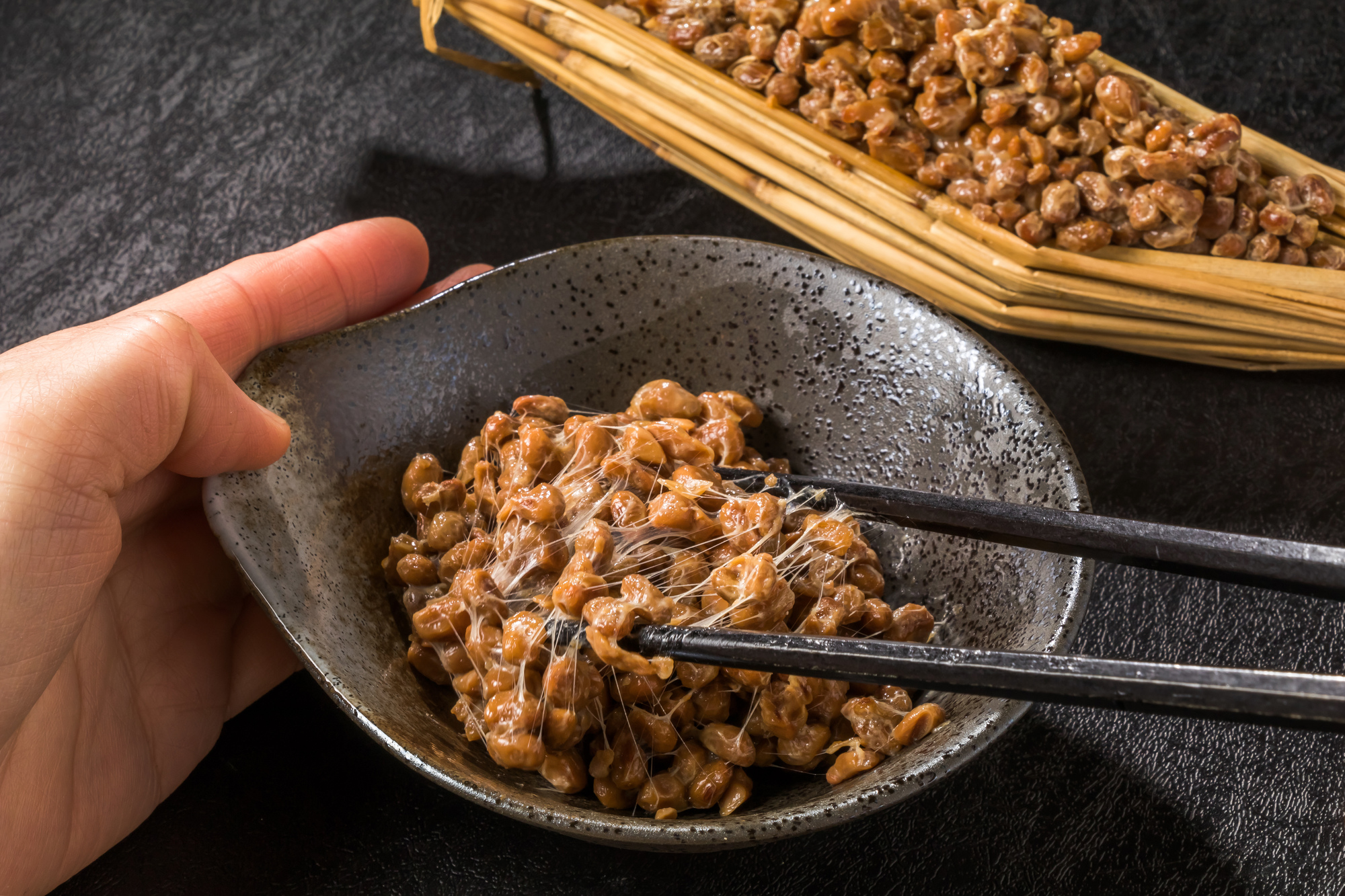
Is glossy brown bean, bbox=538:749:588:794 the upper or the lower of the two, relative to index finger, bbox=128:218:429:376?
lower

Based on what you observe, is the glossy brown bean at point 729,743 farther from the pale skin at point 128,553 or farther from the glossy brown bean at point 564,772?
the pale skin at point 128,553

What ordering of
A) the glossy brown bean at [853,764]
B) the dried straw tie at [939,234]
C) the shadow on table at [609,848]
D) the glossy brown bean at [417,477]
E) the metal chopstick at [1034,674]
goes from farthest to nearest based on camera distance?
1. the dried straw tie at [939,234]
2. the glossy brown bean at [417,477]
3. the shadow on table at [609,848]
4. the glossy brown bean at [853,764]
5. the metal chopstick at [1034,674]

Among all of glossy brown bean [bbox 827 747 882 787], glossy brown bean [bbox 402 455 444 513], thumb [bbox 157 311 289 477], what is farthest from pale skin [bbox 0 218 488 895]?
glossy brown bean [bbox 827 747 882 787]

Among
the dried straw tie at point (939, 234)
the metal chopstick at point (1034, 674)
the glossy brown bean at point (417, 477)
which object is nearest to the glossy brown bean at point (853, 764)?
the metal chopstick at point (1034, 674)

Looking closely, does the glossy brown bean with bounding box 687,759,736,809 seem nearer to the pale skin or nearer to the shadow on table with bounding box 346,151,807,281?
the pale skin

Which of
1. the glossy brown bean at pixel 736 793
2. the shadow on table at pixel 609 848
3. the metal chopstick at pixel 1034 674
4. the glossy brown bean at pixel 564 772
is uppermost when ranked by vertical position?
the metal chopstick at pixel 1034 674

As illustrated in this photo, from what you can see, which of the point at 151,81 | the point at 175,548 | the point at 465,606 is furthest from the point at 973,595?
the point at 151,81
